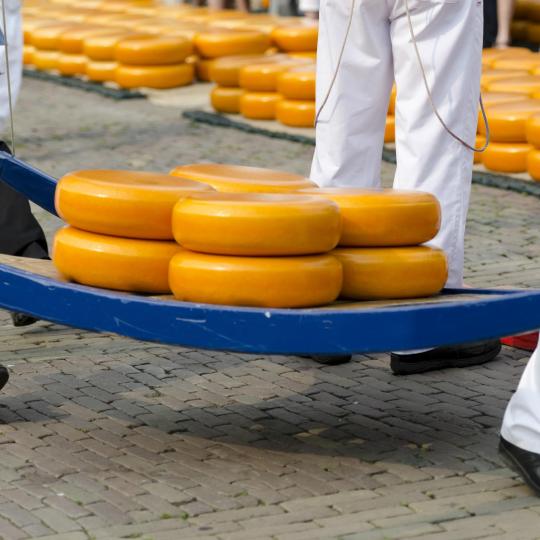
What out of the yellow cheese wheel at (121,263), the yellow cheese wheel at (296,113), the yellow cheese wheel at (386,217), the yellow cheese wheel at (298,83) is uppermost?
the yellow cheese wheel at (386,217)

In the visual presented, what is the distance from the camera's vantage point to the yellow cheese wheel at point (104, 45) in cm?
1160

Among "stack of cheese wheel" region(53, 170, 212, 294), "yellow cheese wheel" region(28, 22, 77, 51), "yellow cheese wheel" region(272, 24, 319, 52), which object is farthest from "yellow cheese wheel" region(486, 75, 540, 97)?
"yellow cheese wheel" region(28, 22, 77, 51)

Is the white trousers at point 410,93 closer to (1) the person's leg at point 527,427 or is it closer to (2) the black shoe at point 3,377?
(1) the person's leg at point 527,427

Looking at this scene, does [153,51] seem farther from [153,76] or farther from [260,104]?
[260,104]

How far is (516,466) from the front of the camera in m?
3.27

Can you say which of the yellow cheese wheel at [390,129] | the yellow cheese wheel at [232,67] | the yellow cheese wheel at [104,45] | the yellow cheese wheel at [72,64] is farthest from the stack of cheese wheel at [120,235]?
the yellow cheese wheel at [72,64]

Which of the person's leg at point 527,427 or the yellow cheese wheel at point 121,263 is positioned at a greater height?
the yellow cheese wheel at point 121,263

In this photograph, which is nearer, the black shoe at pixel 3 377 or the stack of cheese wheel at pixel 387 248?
the stack of cheese wheel at pixel 387 248

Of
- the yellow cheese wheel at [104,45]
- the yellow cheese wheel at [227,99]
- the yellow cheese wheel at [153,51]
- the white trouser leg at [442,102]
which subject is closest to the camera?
the white trouser leg at [442,102]

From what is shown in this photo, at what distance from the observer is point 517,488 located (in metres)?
3.32

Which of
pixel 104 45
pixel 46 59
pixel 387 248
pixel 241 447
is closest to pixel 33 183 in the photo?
pixel 241 447

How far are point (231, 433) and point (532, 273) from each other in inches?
85.2

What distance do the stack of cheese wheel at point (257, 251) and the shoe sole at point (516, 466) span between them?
1.85 feet

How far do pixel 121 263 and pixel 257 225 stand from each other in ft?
1.31
